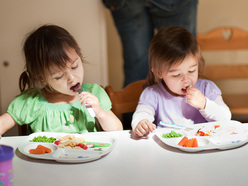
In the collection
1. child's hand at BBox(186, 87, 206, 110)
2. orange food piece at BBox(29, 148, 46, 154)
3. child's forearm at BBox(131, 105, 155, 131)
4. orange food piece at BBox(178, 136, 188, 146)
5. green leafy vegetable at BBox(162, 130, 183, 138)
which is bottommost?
child's forearm at BBox(131, 105, 155, 131)

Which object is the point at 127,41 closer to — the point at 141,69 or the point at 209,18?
the point at 141,69

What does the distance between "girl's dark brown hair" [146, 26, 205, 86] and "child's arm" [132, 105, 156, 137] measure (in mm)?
162

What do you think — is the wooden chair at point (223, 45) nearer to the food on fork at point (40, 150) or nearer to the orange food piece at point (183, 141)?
the orange food piece at point (183, 141)

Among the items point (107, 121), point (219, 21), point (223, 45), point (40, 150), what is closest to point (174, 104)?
point (107, 121)

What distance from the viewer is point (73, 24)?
5.75 feet

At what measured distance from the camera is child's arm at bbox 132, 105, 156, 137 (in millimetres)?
984

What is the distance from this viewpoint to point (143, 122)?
39.5 inches

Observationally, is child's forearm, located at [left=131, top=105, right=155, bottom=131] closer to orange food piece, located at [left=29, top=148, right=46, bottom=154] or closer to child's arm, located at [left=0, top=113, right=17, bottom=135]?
orange food piece, located at [left=29, top=148, right=46, bottom=154]

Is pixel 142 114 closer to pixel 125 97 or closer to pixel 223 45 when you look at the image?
pixel 125 97

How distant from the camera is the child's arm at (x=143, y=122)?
98cm

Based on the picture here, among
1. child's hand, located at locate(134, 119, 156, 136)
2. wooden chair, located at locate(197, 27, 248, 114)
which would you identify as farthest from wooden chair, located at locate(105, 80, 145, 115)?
wooden chair, located at locate(197, 27, 248, 114)

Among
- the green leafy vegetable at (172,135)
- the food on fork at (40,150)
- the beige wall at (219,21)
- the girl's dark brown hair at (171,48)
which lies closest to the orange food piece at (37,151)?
the food on fork at (40,150)

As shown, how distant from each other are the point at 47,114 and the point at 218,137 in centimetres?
62

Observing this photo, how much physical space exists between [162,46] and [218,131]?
0.39m
